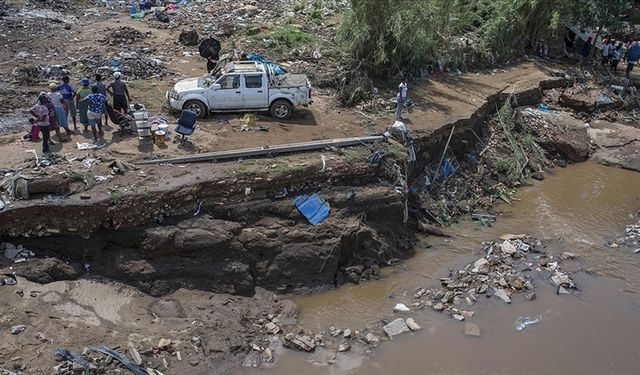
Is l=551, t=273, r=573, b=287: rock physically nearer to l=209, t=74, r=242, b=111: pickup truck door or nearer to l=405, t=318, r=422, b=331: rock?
l=405, t=318, r=422, b=331: rock

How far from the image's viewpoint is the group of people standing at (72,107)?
1198 centimetres

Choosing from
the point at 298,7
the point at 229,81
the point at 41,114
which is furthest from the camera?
the point at 298,7

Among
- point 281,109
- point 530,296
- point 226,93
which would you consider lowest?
point 530,296

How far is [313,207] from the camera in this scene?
1233 centimetres

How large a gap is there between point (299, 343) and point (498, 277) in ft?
16.2

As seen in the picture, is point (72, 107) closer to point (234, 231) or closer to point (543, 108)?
point (234, 231)

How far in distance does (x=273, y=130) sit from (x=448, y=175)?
5038mm

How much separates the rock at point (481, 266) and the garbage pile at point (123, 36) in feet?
48.3

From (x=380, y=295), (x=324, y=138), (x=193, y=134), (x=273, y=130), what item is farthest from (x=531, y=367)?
(x=193, y=134)

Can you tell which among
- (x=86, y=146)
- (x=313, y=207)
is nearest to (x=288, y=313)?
(x=313, y=207)

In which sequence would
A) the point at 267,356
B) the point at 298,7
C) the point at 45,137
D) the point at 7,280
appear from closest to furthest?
the point at 7,280
the point at 267,356
the point at 45,137
the point at 298,7

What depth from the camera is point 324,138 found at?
46.2ft

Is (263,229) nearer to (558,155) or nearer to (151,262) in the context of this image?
(151,262)

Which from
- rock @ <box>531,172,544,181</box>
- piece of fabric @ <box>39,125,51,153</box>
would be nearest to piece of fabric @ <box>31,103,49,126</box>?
piece of fabric @ <box>39,125,51,153</box>
